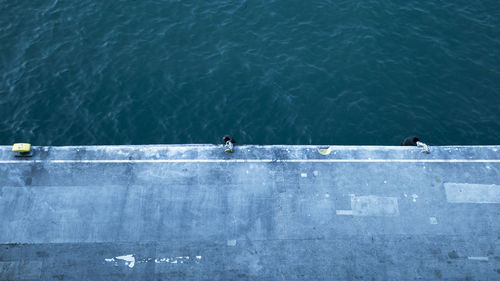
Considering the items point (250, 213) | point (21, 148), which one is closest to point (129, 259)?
point (250, 213)

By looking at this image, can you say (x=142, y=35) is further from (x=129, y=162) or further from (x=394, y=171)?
(x=394, y=171)

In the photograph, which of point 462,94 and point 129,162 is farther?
point 462,94

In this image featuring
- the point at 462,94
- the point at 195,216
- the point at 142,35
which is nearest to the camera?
the point at 195,216

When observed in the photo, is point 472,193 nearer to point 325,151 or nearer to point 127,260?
point 325,151

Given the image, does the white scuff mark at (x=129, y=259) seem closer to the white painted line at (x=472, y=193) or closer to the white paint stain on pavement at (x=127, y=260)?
the white paint stain on pavement at (x=127, y=260)

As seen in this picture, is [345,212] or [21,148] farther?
[21,148]

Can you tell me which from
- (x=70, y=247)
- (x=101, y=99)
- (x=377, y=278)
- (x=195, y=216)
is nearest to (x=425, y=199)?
(x=377, y=278)

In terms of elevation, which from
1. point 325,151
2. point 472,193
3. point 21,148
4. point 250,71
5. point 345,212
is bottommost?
point 472,193
